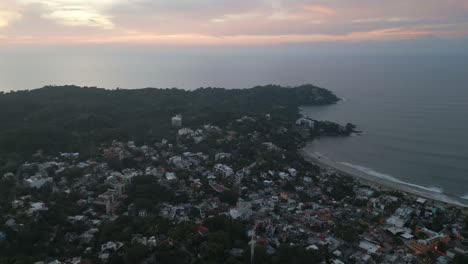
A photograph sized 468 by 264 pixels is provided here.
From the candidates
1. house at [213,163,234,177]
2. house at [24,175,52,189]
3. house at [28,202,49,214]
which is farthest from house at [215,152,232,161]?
house at [28,202,49,214]

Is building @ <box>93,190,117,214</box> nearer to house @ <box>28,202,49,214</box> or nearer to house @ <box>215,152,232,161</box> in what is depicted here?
house @ <box>28,202,49,214</box>

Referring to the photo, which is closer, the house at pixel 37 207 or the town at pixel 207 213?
the town at pixel 207 213

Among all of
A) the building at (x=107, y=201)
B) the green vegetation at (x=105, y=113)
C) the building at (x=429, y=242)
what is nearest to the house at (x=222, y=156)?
the green vegetation at (x=105, y=113)

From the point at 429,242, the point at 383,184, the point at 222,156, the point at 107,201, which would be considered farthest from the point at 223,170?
the point at 429,242

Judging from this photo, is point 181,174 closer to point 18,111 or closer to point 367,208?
point 367,208

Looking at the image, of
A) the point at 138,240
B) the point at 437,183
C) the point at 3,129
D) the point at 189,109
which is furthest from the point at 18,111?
the point at 437,183

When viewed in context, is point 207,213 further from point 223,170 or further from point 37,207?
point 37,207

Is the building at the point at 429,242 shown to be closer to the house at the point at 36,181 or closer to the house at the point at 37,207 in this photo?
the house at the point at 37,207
